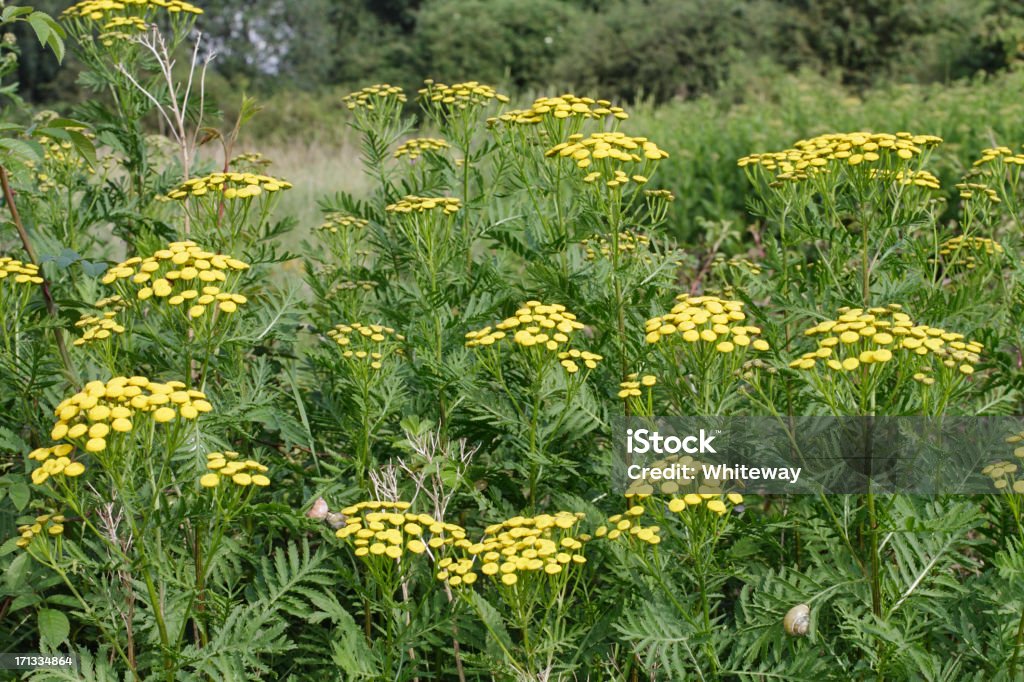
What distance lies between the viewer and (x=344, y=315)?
3.14 m

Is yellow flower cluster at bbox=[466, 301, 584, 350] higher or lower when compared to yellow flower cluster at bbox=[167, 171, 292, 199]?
lower

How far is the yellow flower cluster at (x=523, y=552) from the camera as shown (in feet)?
6.59

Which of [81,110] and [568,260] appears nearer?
[568,260]

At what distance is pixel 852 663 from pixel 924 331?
90 centimetres

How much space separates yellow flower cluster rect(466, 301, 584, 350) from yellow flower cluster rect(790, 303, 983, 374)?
534mm

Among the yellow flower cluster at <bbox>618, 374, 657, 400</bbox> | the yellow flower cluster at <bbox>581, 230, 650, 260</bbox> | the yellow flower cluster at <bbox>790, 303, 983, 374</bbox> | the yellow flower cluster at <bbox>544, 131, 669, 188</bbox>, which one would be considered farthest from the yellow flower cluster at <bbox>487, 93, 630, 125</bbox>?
the yellow flower cluster at <bbox>790, 303, 983, 374</bbox>

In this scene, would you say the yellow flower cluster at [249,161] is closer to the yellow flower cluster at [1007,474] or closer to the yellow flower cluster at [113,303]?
the yellow flower cluster at [113,303]

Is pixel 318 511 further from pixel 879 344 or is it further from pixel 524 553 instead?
pixel 879 344

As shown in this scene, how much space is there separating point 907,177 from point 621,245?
35.6 inches

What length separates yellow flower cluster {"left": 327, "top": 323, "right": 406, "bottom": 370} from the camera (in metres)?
2.60

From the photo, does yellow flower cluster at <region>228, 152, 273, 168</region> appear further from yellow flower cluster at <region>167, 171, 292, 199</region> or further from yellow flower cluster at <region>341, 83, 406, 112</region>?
yellow flower cluster at <region>167, 171, 292, 199</region>

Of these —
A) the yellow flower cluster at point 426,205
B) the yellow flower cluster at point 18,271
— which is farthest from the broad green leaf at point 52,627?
the yellow flower cluster at point 426,205

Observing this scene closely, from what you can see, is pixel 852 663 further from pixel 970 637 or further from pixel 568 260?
pixel 568 260

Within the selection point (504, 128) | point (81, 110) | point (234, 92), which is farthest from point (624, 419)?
point (234, 92)
